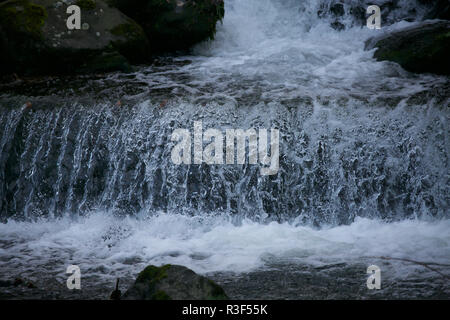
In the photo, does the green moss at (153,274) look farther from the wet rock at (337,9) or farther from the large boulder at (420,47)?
the wet rock at (337,9)

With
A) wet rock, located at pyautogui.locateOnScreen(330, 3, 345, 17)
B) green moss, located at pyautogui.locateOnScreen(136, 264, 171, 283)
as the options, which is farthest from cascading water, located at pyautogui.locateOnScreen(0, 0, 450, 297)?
wet rock, located at pyautogui.locateOnScreen(330, 3, 345, 17)

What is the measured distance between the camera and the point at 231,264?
462 centimetres

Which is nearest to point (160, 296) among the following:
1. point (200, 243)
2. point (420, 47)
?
point (200, 243)

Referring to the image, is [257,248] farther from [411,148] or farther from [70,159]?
[70,159]

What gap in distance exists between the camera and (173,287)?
11.1 feet

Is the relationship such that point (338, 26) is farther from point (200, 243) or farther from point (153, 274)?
point (153, 274)

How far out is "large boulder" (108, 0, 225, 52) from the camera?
888 centimetres

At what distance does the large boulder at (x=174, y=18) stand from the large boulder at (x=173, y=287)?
20.4 feet

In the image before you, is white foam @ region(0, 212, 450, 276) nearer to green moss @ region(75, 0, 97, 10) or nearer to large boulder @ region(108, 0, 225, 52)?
green moss @ region(75, 0, 97, 10)

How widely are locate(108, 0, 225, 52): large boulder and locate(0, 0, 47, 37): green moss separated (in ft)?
5.13

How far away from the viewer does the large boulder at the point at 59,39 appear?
7.48 metres

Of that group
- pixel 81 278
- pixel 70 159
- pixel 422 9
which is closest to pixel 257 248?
pixel 81 278

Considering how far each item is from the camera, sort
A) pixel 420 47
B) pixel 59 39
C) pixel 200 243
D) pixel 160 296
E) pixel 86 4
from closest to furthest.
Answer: pixel 160 296
pixel 200 243
pixel 420 47
pixel 59 39
pixel 86 4

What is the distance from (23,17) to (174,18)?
8.35ft
